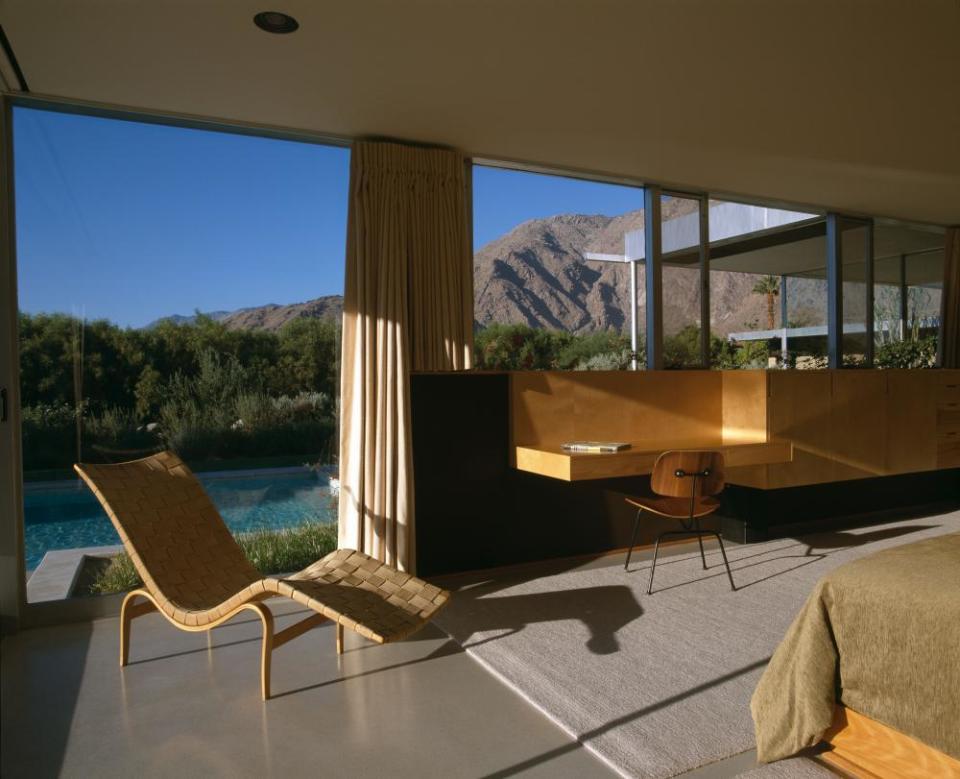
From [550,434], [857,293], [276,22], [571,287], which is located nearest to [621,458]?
[550,434]

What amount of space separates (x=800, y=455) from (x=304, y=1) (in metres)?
3.98

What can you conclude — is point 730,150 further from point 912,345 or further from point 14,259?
point 14,259

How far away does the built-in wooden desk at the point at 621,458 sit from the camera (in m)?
3.74

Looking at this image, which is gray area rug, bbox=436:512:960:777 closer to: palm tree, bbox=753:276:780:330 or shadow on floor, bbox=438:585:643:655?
shadow on floor, bbox=438:585:643:655

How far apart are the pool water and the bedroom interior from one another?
3.0 inches

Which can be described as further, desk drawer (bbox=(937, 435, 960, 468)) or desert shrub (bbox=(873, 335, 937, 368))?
desert shrub (bbox=(873, 335, 937, 368))

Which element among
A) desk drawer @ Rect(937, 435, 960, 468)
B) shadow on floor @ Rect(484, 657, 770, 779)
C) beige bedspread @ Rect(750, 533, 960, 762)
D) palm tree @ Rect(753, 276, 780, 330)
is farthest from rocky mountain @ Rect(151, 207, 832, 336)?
beige bedspread @ Rect(750, 533, 960, 762)

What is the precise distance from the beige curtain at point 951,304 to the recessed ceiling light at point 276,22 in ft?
19.6

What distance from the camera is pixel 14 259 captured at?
3420 mm

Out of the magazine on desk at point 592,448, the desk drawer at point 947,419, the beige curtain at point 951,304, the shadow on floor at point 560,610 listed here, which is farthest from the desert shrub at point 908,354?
the shadow on floor at point 560,610

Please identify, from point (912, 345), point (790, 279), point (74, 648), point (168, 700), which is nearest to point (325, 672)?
point (168, 700)

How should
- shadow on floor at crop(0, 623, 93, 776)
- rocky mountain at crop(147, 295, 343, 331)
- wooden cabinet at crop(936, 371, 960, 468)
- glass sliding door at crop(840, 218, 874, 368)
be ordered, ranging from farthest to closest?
glass sliding door at crop(840, 218, 874, 368) → wooden cabinet at crop(936, 371, 960, 468) → rocky mountain at crop(147, 295, 343, 331) → shadow on floor at crop(0, 623, 93, 776)

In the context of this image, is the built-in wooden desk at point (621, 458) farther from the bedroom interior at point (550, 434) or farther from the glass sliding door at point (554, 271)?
the glass sliding door at point (554, 271)

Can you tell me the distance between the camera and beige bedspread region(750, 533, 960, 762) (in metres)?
1.86
